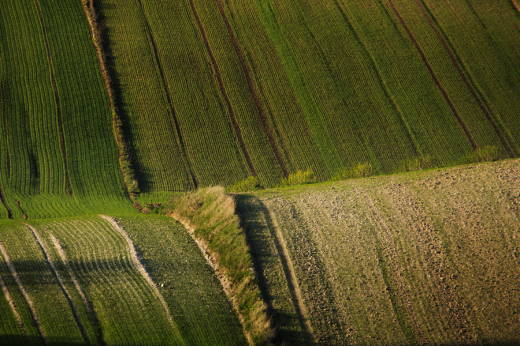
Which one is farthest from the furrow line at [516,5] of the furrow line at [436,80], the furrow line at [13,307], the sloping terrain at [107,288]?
the furrow line at [13,307]

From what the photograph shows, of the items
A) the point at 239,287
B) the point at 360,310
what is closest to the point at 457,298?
the point at 360,310

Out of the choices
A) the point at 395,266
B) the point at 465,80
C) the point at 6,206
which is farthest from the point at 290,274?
the point at 465,80

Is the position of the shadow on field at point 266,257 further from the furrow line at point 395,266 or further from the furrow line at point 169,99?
the furrow line at point 169,99

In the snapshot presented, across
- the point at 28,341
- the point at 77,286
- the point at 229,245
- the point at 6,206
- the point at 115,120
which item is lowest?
the point at 229,245

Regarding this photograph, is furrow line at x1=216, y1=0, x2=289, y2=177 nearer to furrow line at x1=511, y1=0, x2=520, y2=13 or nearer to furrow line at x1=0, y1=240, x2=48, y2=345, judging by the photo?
furrow line at x1=0, y1=240, x2=48, y2=345

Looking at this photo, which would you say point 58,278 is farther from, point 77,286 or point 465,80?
point 465,80

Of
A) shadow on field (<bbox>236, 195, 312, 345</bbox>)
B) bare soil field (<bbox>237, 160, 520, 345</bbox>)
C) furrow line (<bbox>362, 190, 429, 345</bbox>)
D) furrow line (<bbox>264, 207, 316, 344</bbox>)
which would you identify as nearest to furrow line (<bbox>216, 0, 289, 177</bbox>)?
bare soil field (<bbox>237, 160, 520, 345</bbox>)
